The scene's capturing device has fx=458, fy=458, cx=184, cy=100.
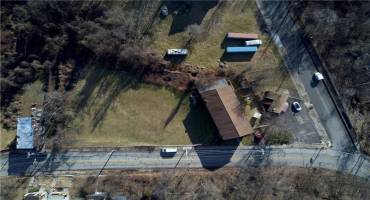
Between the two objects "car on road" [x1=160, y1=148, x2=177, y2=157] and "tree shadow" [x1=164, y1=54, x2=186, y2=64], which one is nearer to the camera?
"car on road" [x1=160, y1=148, x2=177, y2=157]

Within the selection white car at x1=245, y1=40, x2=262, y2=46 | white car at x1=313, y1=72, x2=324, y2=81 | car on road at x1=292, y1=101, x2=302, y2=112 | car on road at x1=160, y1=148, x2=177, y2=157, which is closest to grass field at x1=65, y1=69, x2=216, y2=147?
car on road at x1=160, y1=148, x2=177, y2=157

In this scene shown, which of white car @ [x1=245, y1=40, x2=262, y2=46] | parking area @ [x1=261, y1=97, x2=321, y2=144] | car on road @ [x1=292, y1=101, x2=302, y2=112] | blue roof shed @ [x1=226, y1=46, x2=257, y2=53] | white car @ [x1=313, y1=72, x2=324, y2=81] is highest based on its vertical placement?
white car @ [x1=245, y1=40, x2=262, y2=46]

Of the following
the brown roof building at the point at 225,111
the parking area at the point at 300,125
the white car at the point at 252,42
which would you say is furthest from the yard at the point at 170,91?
the parking area at the point at 300,125

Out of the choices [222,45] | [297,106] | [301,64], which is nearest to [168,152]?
[222,45]

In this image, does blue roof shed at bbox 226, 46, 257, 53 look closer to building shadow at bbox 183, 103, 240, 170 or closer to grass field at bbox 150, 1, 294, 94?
grass field at bbox 150, 1, 294, 94

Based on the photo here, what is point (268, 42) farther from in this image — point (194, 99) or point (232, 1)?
point (194, 99)

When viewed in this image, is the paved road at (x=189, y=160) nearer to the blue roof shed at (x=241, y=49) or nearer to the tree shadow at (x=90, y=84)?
the tree shadow at (x=90, y=84)

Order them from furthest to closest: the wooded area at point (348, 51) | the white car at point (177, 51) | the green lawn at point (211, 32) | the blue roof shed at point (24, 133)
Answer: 1. the wooded area at point (348, 51)
2. the green lawn at point (211, 32)
3. the white car at point (177, 51)
4. the blue roof shed at point (24, 133)
